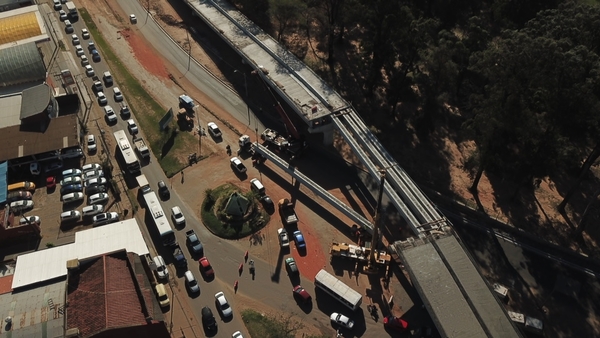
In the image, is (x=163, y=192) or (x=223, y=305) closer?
(x=223, y=305)

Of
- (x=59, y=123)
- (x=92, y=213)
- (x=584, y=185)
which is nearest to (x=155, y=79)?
(x=59, y=123)

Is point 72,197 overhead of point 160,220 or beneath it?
beneath

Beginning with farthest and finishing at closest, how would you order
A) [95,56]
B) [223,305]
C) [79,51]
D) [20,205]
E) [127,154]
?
[79,51], [95,56], [127,154], [20,205], [223,305]

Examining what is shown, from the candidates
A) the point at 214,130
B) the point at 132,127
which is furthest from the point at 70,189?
the point at 214,130

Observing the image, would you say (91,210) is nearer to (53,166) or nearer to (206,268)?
(53,166)

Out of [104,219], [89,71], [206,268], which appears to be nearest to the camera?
[206,268]

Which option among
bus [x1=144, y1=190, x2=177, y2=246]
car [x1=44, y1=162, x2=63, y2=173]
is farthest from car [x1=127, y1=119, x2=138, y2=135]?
bus [x1=144, y1=190, x2=177, y2=246]

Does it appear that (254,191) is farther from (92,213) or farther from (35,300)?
(35,300)
